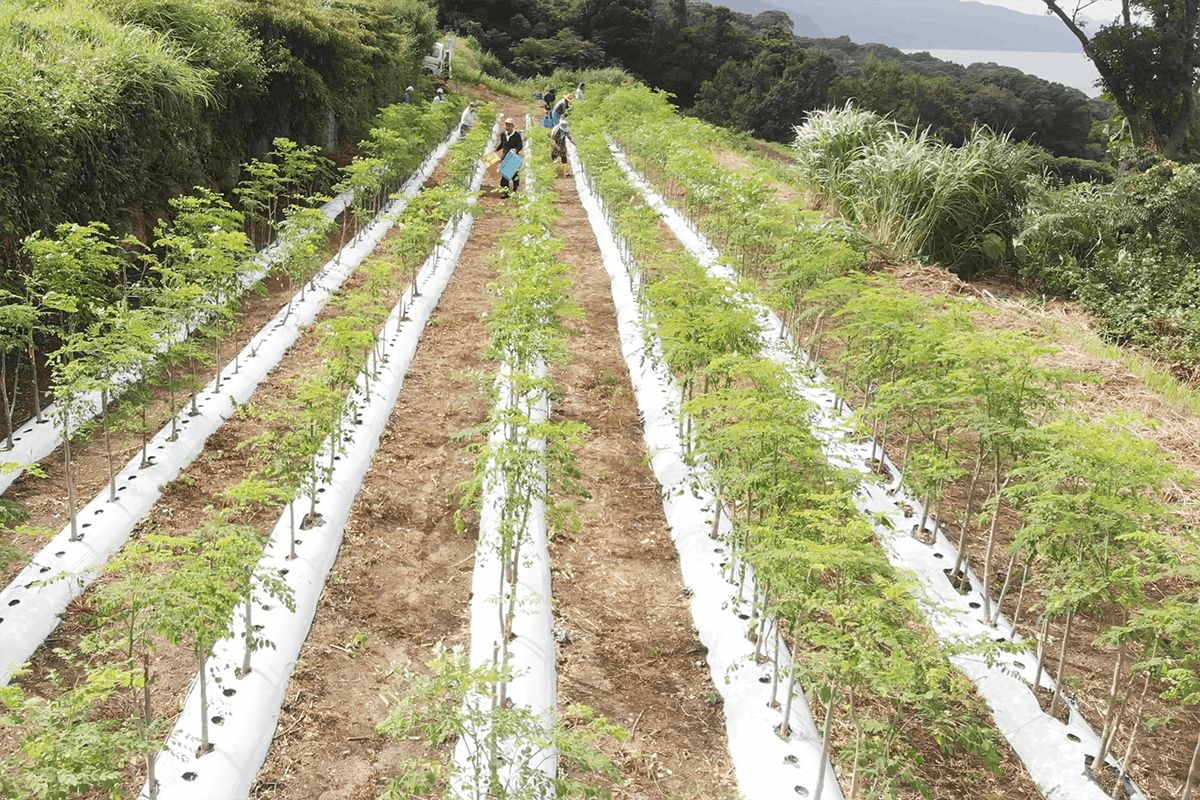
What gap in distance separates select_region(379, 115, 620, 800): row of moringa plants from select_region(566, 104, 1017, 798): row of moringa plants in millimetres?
868

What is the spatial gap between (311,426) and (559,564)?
69.4 inches

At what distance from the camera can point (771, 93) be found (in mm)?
37656

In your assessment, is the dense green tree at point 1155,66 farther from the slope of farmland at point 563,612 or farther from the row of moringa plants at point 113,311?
the row of moringa plants at point 113,311

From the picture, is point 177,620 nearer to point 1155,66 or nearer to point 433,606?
point 433,606

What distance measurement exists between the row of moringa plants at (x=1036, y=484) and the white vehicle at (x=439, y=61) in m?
23.4

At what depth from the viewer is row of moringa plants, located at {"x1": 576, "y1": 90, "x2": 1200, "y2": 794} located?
12.0ft

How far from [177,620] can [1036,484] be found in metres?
3.83

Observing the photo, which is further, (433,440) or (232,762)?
(433,440)

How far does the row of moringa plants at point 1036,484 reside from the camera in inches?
143

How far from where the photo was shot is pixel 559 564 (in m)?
5.47

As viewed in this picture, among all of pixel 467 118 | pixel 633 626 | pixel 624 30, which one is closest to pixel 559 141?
pixel 467 118

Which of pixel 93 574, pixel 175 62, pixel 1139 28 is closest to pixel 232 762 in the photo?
pixel 93 574

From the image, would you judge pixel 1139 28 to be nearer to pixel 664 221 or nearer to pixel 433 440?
pixel 664 221

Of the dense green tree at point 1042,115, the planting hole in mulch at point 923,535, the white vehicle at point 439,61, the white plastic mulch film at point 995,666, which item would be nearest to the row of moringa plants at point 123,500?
the white plastic mulch film at point 995,666
